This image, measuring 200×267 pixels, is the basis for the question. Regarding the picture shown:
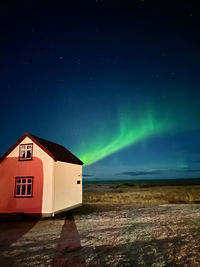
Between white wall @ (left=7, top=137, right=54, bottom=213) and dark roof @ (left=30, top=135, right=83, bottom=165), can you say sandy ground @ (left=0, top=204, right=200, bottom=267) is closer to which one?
white wall @ (left=7, top=137, right=54, bottom=213)

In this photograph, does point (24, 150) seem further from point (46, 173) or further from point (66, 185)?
point (66, 185)

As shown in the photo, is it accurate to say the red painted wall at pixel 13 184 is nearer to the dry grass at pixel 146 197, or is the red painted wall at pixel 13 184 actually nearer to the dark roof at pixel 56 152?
the dark roof at pixel 56 152

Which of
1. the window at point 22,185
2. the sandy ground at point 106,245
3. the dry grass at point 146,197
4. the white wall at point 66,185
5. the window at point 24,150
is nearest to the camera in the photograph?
the sandy ground at point 106,245

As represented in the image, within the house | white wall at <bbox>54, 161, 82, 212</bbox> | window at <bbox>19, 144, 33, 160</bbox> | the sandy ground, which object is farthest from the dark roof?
the sandy ground

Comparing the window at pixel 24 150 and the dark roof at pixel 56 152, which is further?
the dark roof at pixel 56 152

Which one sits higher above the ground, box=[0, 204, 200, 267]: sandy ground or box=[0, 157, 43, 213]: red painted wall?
box=[0, 157, 43, 213]: red painted wall

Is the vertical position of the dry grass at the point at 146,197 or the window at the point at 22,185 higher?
the window at the point at 22,185

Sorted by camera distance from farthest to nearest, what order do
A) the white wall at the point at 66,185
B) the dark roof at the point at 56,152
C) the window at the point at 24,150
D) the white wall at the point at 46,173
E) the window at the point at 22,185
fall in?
the dark roof at the point at 56,152, the window at the point at 24,150, the white wall at the point at 66,185, the window at the point at 22,185, the white wall at the point at 46,173

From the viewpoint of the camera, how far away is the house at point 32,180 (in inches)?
573

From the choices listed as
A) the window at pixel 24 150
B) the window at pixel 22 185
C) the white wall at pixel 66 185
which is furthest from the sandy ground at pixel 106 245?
the window at pixel 24 150

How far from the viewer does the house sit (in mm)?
14562

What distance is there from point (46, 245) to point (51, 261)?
5.56 ft

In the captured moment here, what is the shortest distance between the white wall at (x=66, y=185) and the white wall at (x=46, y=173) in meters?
0.51

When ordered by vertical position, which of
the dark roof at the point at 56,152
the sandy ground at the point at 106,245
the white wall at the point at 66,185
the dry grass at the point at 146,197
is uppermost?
the dark roof at the point at 56,152
